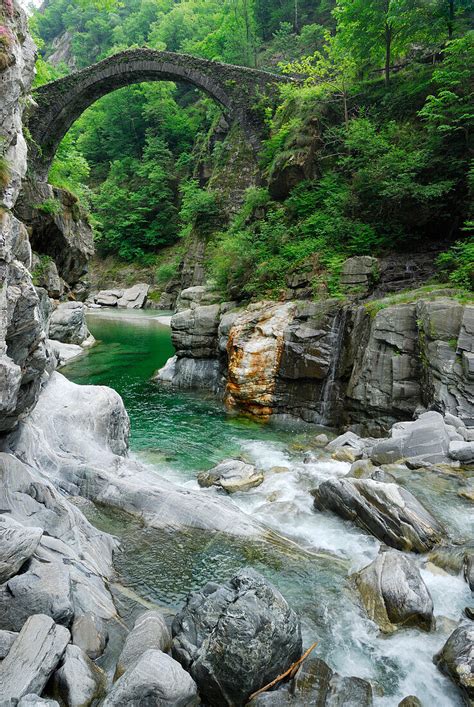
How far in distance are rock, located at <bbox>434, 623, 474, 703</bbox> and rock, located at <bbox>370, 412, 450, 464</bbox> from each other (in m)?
4.61

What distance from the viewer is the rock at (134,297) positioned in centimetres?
3741

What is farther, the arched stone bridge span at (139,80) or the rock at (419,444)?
the arched stone bridge span at (139,80)

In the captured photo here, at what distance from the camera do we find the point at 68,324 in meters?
23.2

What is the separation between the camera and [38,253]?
17703 millimetres

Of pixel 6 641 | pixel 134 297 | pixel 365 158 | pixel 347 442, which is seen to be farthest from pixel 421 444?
pixel 134 297

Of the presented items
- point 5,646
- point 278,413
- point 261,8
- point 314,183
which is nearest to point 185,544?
point 5,646

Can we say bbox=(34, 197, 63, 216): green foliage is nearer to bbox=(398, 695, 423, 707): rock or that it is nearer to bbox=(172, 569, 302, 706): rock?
bbox=(172, 569, 302, 706): rock

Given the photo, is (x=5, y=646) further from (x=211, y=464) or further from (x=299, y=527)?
(x=211, y=464)

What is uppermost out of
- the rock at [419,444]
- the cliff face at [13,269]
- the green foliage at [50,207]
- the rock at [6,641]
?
the green foliage at [50,207]

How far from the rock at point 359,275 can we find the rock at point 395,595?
9.59 metres

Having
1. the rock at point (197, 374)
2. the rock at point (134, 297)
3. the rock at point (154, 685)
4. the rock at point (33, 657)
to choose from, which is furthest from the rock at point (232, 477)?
→ the rock at point (134, 297)

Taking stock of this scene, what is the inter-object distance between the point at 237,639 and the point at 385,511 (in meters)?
3.39

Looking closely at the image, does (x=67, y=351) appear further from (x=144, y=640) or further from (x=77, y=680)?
(x=77, y=680)

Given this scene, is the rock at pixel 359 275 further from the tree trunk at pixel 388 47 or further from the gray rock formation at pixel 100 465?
the tree trunk at pixel 388 47
